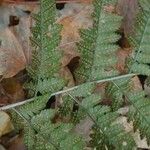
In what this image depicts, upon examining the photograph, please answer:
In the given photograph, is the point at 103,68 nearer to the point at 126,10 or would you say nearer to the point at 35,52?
the point at 35,52

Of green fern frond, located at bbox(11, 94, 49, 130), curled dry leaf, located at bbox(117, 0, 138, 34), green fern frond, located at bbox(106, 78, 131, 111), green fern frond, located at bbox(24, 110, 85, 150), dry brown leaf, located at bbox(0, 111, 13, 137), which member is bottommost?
dry brown leaf, located at bbox(0, 111, 13, 137)

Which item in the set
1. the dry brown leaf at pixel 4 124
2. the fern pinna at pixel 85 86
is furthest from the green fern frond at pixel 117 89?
the dry brown leaf at pixel 4 124

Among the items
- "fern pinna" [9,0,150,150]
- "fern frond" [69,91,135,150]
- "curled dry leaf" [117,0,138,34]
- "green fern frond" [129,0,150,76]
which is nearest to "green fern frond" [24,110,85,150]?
"fern pinna" [9,0,150,150]

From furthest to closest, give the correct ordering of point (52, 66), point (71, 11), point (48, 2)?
1. point (71, 11)
2. point (52, 66)
3. point (48, 2)

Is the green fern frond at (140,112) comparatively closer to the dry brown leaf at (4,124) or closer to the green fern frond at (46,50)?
the green fern frond at (46,50)

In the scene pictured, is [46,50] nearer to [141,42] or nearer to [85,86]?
[85,86]

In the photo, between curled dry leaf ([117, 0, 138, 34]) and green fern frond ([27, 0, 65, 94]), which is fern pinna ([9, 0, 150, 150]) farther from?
curled dry leaf ([117, 0, 138, 34])

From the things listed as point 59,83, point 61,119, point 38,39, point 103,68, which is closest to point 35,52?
point 38,39
